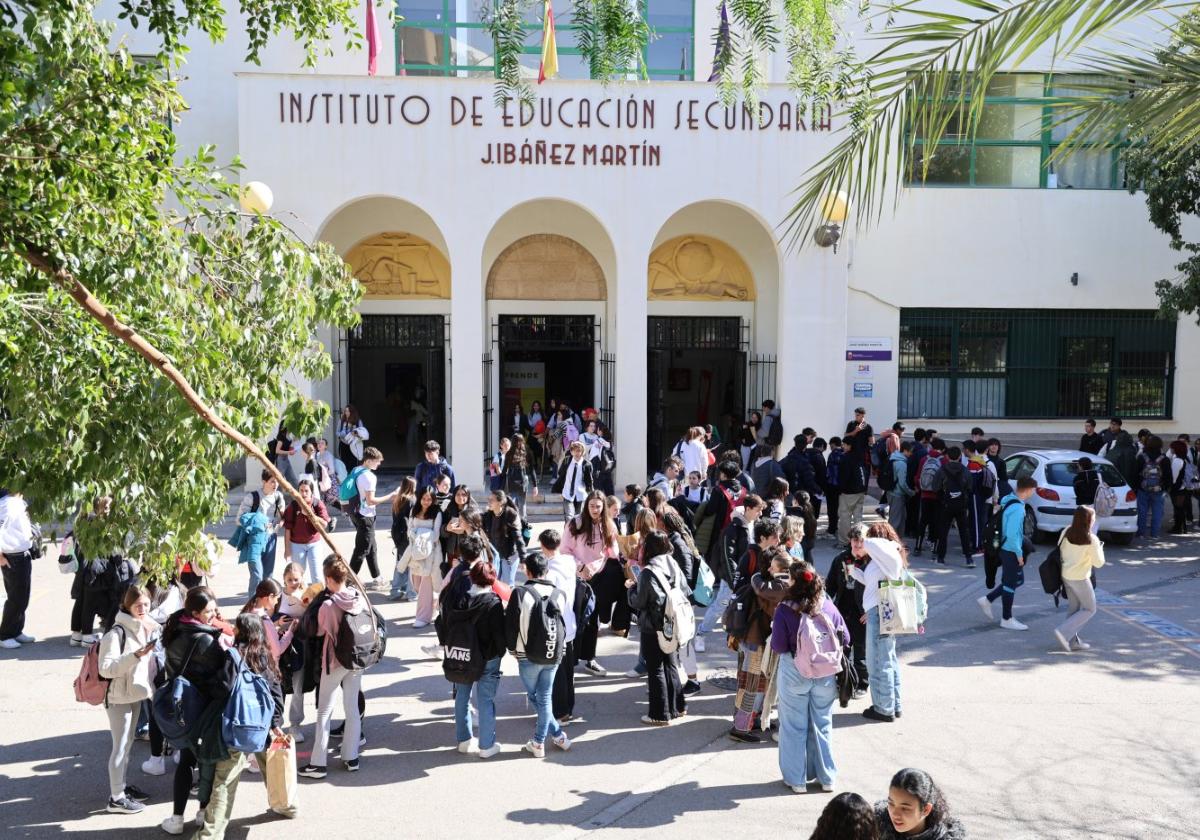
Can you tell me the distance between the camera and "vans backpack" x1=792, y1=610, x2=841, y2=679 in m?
6.82

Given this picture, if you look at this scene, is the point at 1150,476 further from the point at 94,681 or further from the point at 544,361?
the point at 94,681

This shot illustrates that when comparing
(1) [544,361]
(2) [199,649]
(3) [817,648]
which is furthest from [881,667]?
(1) [544,361]

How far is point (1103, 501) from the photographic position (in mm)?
14906

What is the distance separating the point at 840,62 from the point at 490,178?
1306cm

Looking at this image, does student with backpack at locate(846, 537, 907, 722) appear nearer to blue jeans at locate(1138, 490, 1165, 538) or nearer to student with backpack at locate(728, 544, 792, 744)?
student with backpack at locate(728, 544, 792, 744)

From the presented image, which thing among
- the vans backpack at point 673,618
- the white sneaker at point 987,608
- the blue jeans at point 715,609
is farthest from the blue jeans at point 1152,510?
the vans backpack at point 673,618

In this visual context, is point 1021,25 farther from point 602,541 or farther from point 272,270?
point 602,541

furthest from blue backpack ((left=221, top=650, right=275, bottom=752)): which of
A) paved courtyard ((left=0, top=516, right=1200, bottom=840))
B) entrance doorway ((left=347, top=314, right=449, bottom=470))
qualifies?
entrance doorway ((left=347, top=314, right=449, bottom=470))

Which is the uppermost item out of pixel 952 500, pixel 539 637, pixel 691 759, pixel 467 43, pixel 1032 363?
pixel 467 43

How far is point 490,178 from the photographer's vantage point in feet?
57.1

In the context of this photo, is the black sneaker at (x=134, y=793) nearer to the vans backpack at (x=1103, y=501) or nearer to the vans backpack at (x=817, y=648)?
the vans backpack at (x=817, y=648)

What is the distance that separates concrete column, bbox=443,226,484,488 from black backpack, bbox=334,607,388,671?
10.4 meters

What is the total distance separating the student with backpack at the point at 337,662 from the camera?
23.0ft

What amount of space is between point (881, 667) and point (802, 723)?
1.49 meters
